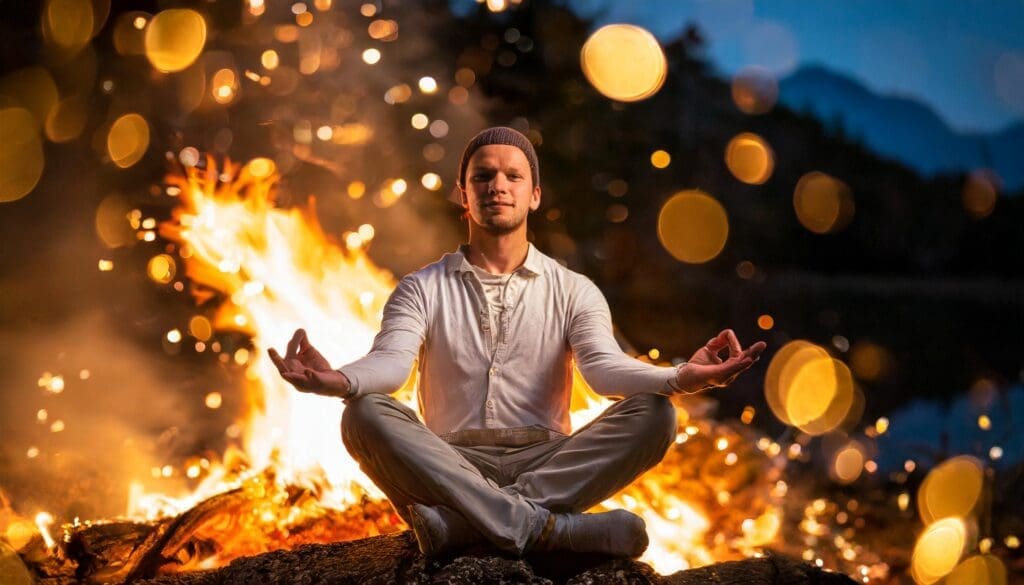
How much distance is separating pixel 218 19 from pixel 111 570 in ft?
11.9

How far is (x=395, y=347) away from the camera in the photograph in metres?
4.36

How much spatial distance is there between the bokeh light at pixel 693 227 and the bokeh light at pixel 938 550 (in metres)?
3.73

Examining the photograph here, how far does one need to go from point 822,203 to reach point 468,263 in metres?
7.22

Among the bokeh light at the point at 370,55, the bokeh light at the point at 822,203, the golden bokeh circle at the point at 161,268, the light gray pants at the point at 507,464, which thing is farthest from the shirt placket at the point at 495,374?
the bokeh light at the point at 822,203

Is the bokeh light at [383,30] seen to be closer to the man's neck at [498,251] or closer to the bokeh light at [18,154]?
the bokeh light at [18,154]

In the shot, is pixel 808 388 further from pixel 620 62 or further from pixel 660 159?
pixel 620 62

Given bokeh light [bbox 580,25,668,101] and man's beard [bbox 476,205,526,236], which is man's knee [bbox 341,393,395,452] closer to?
man's beard [bbox 476,205,526,236]

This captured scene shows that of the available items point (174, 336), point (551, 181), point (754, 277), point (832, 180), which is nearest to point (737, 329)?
point (754, 277)

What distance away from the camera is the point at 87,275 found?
7.38 metres

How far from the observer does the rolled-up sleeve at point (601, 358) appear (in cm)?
420

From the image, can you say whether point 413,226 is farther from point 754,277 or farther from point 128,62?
point 754,277

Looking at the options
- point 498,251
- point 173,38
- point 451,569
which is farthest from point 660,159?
point 451,569

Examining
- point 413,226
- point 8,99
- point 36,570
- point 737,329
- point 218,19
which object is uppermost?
point 218,19

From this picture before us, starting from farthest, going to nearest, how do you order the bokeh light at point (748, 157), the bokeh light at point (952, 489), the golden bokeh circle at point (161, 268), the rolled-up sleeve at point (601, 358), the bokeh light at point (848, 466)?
the bokeh light at point (748, 157), the bokeh light at point (848, 466), the bokeh light at point (952, 489), the golden bokeh circle at point (161, 268), the rolled-up sleeve at point (601, 358)
